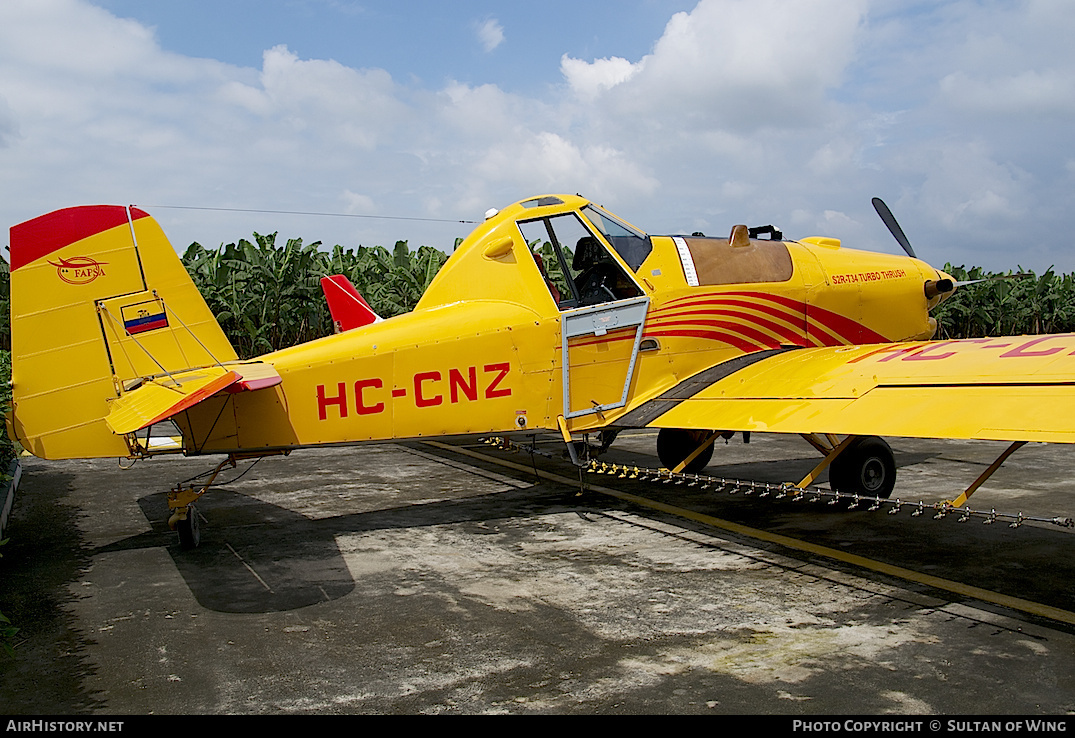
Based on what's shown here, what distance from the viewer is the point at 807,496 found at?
924 centimetres

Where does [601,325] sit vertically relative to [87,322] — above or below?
below

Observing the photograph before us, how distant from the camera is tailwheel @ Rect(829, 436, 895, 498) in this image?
829cm

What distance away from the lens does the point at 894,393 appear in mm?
6555

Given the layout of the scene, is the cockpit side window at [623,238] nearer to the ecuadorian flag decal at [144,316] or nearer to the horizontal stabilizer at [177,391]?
the horizontal stabilizer at [177,391]

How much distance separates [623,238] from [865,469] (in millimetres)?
3423

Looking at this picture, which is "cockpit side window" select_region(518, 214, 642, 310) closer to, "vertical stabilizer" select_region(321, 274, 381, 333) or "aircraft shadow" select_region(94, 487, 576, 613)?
"aircraft shadow" select_region(94, 487, 576, 613)

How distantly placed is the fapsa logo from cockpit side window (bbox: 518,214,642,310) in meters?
4.07

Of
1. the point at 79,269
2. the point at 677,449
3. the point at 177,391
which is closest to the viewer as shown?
the point at 177,391

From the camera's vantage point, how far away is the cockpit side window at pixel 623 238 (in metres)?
8.74

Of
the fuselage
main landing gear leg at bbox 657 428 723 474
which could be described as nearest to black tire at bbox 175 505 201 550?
the fuselage

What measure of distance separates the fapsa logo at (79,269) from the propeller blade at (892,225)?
9.86 metres

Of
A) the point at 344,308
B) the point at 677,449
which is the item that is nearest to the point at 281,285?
the point at 344,308

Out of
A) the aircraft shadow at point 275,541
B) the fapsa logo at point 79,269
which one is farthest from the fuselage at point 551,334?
the fapsa logo at point 79,269

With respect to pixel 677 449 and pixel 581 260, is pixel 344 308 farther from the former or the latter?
pixel 677 449
